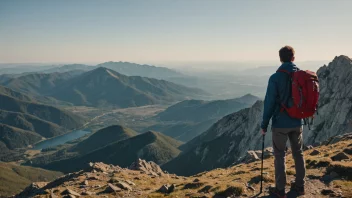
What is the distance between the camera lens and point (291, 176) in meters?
20.4

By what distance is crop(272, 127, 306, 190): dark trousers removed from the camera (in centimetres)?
1528

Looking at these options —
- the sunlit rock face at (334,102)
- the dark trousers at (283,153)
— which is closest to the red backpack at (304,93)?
the dark trousers at (283,153)

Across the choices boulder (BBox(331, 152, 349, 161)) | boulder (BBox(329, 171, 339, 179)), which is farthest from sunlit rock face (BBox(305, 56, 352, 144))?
boulder (BBox(329, 171, 339, 179))

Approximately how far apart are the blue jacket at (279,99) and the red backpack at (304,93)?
21.0 inches

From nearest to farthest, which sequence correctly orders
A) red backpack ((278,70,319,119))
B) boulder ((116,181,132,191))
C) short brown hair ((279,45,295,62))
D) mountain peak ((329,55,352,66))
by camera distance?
red backpack ((278,70,319,119))
short brown hair ((279,45,295,62))
boulder ((116,181,132,191))
mountain peak ((329,55,352,66))

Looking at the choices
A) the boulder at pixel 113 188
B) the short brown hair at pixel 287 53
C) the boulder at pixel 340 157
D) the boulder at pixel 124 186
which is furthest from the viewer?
the boulder at pixel 124 186

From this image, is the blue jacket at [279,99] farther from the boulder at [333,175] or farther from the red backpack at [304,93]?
the boulder at [333,175]

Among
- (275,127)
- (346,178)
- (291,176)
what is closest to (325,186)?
(346,178)

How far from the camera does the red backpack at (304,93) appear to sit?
14438 mm

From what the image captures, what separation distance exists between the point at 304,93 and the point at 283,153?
11.3ft

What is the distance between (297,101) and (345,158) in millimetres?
13402

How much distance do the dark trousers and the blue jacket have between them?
378mm

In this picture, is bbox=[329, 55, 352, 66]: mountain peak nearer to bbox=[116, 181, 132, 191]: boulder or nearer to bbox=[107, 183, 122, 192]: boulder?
bbox=[116, 181, 132, 191]: boulder

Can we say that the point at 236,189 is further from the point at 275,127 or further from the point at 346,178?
the point at 346,178
